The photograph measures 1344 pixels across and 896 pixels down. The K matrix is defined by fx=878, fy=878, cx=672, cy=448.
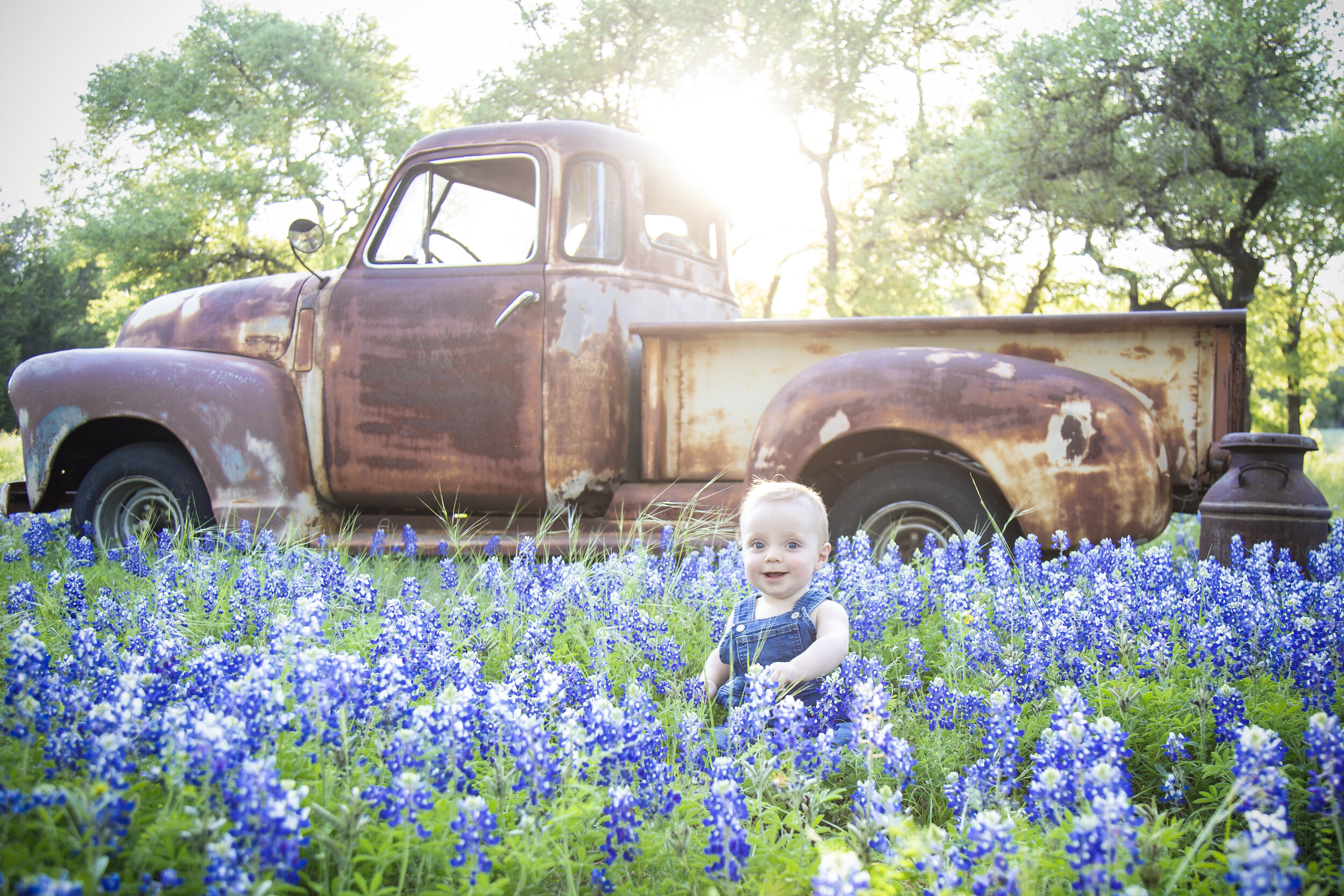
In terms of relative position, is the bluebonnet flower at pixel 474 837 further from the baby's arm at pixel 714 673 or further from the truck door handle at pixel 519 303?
the truck door handle at pixel 519 303

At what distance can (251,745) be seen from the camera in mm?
1403

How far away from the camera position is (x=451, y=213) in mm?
4652

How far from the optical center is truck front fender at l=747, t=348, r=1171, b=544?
3.41 metres

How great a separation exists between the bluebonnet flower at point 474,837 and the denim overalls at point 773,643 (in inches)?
43.6

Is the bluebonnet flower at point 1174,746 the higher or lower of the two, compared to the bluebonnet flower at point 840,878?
lower

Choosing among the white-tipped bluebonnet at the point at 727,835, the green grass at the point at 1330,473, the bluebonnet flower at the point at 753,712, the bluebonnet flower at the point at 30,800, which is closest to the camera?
the bluebonnet flower at the point at 30,800

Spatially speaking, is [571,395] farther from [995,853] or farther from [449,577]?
[995,853]

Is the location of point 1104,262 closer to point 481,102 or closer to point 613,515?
point 481,102

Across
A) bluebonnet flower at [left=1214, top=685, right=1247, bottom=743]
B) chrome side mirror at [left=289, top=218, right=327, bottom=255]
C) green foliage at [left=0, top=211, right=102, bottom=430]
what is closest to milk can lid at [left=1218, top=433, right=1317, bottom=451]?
bluebonnet flower at [left=1214, top=685, right=1247, bottom=743]

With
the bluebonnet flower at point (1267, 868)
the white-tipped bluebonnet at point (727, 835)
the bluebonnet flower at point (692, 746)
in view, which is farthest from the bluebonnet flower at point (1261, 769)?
the bluebonnet flower at point (692, 746)

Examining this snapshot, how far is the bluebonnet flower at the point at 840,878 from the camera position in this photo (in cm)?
111

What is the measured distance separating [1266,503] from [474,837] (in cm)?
369

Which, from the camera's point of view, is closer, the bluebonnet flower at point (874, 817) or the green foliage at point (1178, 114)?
the bluebonnet flower at point (874, 817)

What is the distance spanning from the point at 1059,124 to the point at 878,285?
21.3 feet
